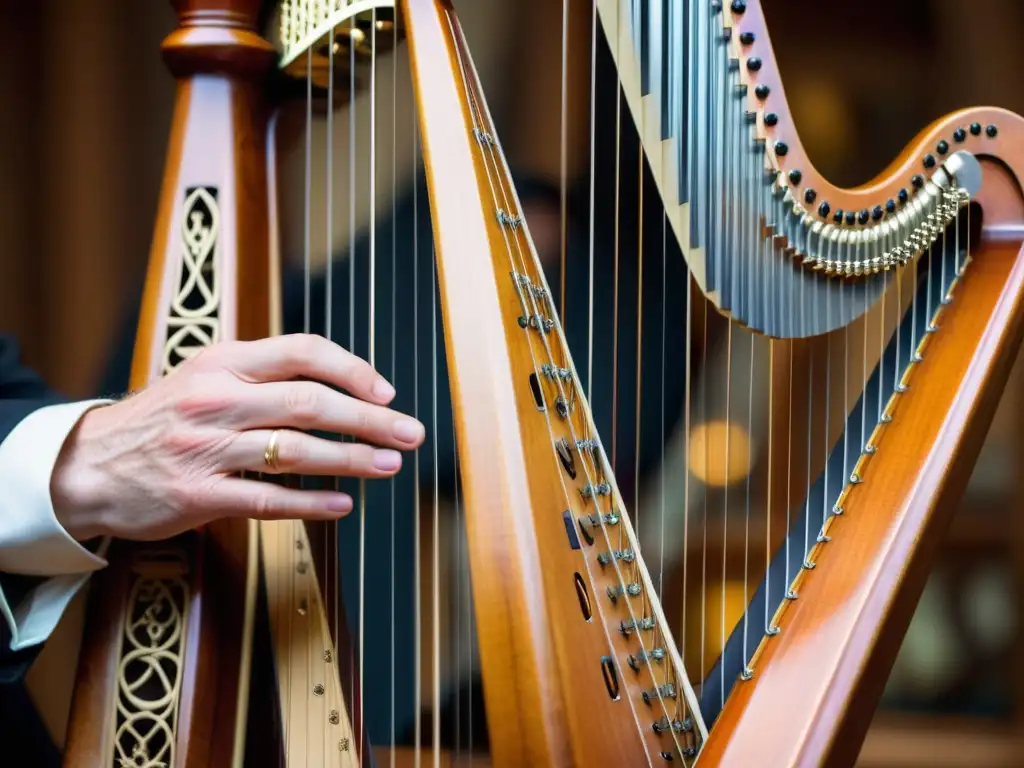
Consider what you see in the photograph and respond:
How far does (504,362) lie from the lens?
1.49 feet

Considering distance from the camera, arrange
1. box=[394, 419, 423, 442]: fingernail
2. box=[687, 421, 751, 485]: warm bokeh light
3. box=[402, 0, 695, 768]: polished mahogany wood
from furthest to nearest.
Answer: box=[687, 421, 751, 485]: warm bokeh light → box=[394, 419, 423, 442]: fingernail → box=[402, 0, 695, 768]: polished mahogany wood

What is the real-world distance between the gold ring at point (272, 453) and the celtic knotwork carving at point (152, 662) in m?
0.09

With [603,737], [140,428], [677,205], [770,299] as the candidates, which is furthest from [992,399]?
[140,428]

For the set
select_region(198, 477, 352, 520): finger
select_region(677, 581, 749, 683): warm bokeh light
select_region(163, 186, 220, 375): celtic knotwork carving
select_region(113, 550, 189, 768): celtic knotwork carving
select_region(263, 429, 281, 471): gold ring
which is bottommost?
select_region(677, 581, 749, 683): warm bokeh light

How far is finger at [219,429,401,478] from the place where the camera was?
0.55 metres

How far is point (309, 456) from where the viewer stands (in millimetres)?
555

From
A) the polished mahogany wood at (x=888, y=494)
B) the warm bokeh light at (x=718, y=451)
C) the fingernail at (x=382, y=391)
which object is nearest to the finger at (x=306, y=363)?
the fingernail at (x=382, y=391)

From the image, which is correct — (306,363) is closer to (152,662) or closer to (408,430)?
(408,430)

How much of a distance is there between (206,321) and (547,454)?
0.27 metres

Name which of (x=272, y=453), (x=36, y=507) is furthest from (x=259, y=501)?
(x=36, y=507)

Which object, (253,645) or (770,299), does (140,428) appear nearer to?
(253,645)

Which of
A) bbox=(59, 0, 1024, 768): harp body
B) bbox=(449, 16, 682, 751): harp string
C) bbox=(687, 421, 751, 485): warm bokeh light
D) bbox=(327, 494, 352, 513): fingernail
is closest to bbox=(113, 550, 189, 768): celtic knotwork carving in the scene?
bbox=(59, 0, 1024, 768): harp body

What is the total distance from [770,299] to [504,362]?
1.05 ft

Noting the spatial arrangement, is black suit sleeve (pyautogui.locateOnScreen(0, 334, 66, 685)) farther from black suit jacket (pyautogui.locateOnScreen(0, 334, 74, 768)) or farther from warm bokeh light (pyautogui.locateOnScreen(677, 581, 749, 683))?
warm bokeh light (pyautogui.locateOnScreen(677, 581, 749, 683))
